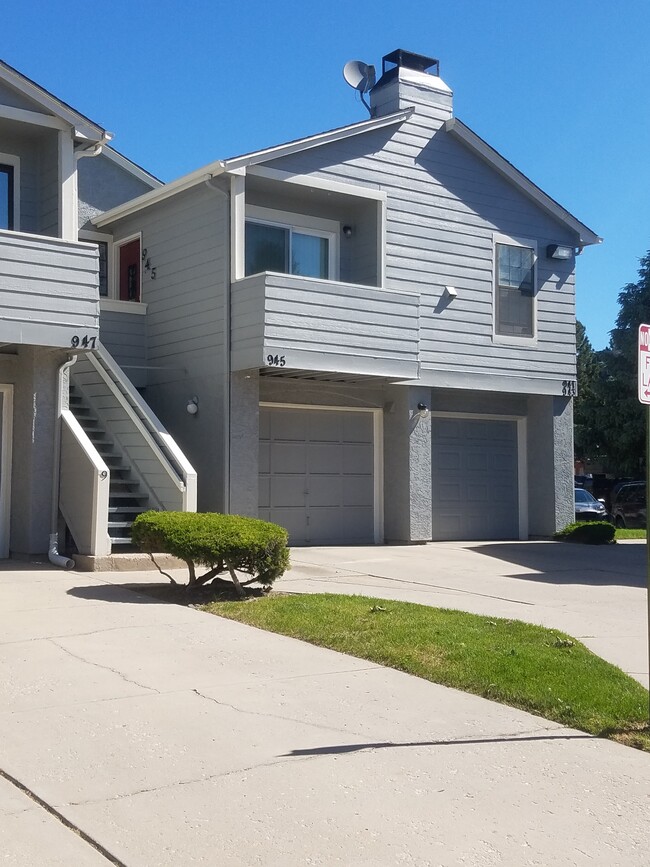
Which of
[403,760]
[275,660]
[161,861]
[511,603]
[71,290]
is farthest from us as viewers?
[71,290]

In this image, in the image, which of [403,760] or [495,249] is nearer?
[403,760]

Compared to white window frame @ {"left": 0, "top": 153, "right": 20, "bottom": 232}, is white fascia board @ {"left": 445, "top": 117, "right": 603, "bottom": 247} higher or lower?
higher

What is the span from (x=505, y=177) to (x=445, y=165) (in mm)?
1412

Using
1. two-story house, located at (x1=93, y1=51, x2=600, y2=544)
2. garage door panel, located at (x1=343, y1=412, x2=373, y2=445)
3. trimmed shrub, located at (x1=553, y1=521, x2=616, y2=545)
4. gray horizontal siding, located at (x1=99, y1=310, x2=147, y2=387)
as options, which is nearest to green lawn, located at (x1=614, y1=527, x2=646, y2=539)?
trimmed shrub, located at (x1=553, y1=521, x2=616, y2=545)

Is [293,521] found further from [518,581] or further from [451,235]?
[451,235]

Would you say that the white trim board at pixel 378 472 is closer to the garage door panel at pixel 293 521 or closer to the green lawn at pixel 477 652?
the garage door panel at pixel 293 521

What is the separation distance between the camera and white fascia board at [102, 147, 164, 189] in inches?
784

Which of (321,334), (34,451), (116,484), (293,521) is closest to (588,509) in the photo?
(293,521)

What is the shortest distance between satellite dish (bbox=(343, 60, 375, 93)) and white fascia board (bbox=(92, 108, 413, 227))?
181 cm

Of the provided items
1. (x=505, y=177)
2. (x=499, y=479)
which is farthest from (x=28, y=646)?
(x=505, y=177)

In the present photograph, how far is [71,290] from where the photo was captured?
13289 millimetres

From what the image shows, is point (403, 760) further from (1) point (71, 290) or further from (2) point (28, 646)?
(1) point (71, 290)

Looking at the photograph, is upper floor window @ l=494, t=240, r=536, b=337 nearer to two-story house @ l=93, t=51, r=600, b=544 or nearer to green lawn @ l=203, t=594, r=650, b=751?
two-story house @ l=93, t=51, r=600, b=544

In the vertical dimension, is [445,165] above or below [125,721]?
above
